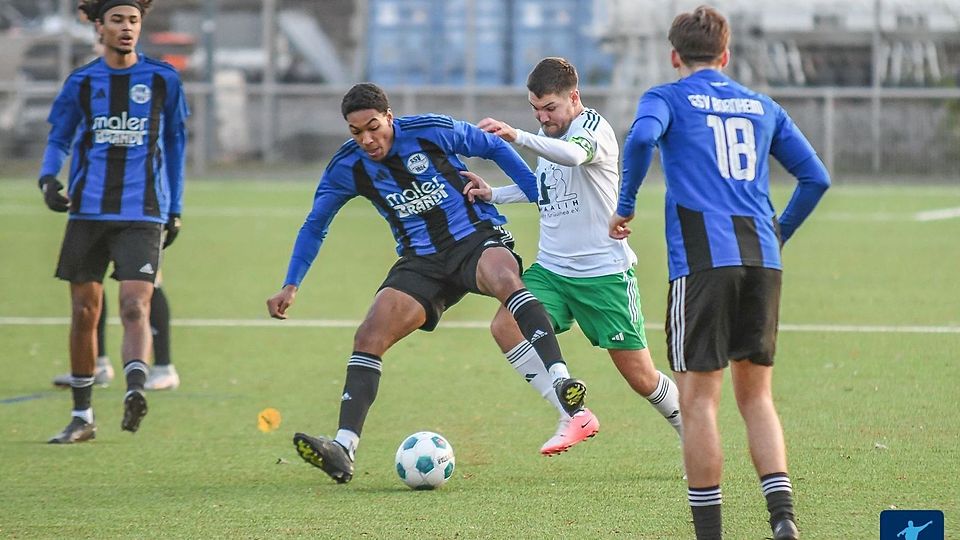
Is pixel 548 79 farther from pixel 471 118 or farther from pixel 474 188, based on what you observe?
pixel 471 118

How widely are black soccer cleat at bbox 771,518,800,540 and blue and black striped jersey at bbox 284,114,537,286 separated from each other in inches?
85.8

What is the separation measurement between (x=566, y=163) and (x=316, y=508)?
165 cm

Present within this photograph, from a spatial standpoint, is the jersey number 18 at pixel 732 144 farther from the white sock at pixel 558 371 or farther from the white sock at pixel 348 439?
the white sock at pixel 348 439

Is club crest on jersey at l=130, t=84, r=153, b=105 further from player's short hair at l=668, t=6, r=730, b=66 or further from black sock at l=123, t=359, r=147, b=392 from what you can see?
player's short hair at l=668, t=6, r=730, b=66

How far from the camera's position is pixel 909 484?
19.2 ft

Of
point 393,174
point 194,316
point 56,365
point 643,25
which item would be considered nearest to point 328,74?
point 643,25

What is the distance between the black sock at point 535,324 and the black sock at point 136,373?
1.90 metres

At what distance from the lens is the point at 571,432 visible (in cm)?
583

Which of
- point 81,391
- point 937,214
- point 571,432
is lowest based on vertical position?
point 937,214

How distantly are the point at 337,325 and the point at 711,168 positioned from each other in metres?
6.76

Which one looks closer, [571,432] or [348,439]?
[571,432]

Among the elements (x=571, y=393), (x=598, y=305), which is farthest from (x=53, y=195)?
(x=571, y=393)

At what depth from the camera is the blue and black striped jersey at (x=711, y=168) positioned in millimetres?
4816

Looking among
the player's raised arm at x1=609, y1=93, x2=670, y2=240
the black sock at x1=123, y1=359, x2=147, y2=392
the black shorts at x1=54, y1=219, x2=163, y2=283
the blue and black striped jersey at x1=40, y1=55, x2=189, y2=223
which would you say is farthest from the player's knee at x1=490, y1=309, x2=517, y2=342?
the blue and black striped jersey at x1=40, y1=55, x2=189, y2=223
